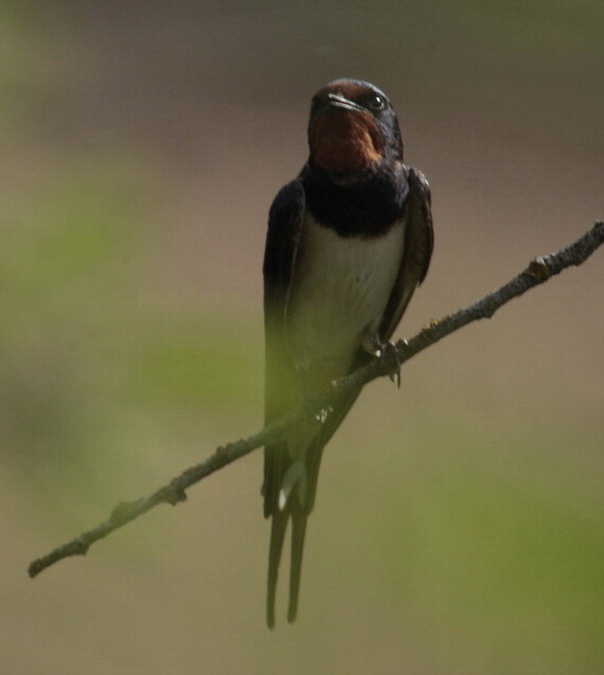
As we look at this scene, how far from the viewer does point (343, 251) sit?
1275mm

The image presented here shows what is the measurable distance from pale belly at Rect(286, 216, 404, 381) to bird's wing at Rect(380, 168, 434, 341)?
13 millimetres

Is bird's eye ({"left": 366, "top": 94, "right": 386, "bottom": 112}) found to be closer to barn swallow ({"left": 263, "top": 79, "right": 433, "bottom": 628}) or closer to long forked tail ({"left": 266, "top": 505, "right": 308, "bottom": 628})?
barn swallow ({"left": 263, "top": 79, "right": 433, "bottom": 628})

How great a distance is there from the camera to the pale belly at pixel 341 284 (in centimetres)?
127

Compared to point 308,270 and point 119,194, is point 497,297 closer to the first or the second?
point 119,194

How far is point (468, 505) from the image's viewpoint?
17 cm

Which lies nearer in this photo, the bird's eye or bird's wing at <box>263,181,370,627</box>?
the bird's eye

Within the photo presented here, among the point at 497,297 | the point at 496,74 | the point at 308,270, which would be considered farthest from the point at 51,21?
the point at 308,270

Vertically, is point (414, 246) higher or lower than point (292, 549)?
higher

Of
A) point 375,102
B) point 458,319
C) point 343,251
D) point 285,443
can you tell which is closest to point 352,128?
point 375,102

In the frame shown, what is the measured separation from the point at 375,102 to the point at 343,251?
9.7 inches

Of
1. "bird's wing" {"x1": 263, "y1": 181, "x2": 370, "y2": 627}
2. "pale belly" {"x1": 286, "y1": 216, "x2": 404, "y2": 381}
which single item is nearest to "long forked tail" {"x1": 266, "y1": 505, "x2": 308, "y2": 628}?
"bird's wing" {"x1": 263, "y1": 181, "x2": 370, "y2": 627}

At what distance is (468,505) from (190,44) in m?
0.29

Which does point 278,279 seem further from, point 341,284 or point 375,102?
point 375,102

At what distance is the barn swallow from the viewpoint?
1.15 metres
